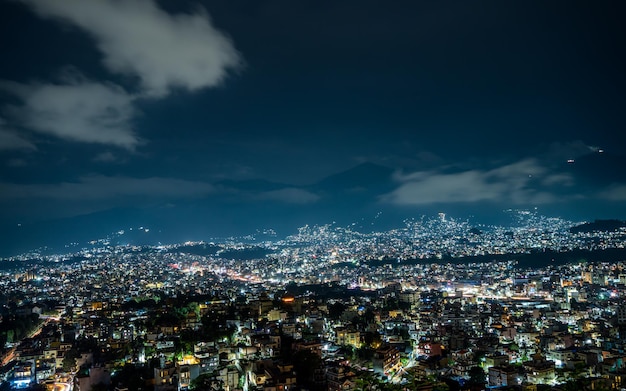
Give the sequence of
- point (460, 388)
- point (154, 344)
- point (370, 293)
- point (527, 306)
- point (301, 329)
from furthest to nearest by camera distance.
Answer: point (370, 293)
point (527, 306)
point (301, 329)
point (154, 344)
point (460, 388)

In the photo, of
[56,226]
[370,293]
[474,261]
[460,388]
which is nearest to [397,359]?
[460,388]

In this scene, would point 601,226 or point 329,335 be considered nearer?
point 329,335

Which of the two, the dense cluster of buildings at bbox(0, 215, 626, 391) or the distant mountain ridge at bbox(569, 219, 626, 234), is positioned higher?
the distant mountain ridge at bbox(569, 219, 626, 234)

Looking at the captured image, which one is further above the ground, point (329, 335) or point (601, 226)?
point (601, 226)

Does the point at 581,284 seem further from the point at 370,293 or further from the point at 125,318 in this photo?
the point at 125,318

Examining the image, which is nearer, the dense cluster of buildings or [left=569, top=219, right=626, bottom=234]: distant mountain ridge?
the dense cluster of buildings

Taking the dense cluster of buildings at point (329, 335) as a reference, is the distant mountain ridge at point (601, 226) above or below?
above

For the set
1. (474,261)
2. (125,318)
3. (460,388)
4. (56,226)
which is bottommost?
(460,388)

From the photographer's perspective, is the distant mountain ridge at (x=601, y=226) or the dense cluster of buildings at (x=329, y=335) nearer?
the dense cluster of buildings at (x=329, y=335)
